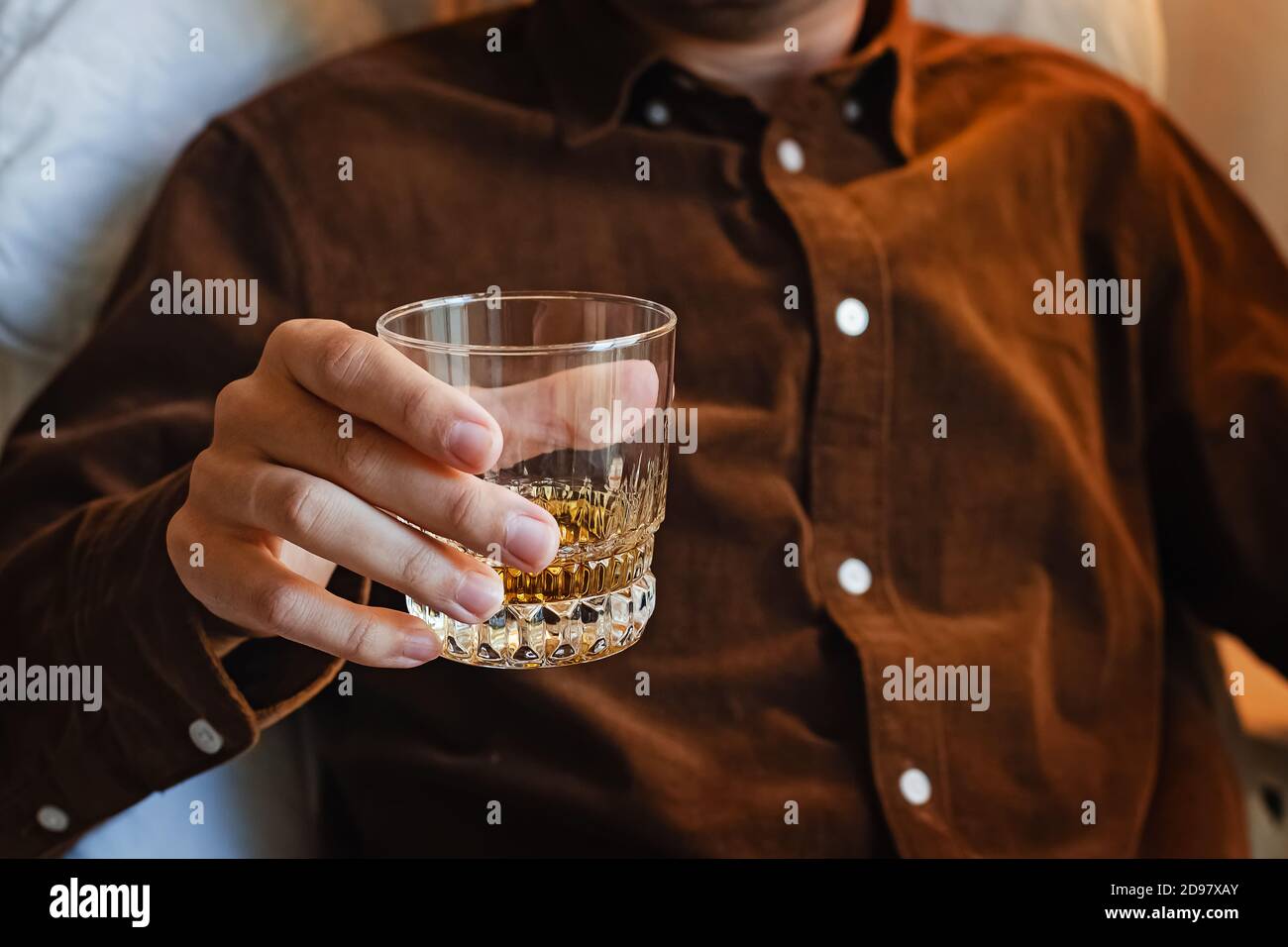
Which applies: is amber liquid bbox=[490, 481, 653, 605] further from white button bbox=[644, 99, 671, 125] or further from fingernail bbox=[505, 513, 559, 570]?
white button bbox=[644, 99, 671, 125]

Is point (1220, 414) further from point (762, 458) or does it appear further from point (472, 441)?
point (472, 441)

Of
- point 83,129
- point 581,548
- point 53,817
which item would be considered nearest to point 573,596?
point 581,548

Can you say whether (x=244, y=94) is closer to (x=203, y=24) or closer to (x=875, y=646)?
(x=203, y=24)

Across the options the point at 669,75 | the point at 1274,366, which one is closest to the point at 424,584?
the point at 669,75

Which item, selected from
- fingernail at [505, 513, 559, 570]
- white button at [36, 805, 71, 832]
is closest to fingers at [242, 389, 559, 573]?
fingernail at [505, 513, 559, 570]

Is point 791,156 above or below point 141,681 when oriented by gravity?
above
